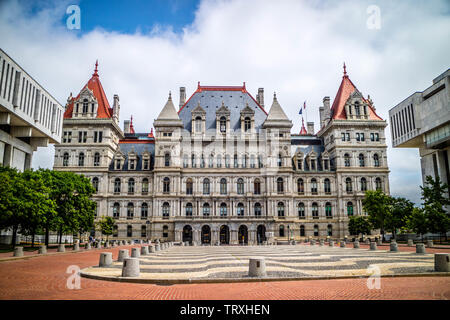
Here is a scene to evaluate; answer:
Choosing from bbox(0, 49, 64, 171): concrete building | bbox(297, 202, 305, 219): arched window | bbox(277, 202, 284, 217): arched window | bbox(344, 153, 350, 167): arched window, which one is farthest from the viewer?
bbox(344, 153, 350, 167): arched window

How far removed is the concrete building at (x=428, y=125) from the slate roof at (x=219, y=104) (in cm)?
2704

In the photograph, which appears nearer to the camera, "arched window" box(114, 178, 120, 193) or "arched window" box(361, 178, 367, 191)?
"arched window" box(114, 178, 120, 193)

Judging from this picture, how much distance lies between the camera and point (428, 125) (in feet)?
184

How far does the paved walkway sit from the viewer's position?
11250mm

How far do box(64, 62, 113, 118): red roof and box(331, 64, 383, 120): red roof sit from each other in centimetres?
4779

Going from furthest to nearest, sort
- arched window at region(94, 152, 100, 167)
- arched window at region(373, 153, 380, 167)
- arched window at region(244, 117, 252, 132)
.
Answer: arched window at region(244, 117, 252, 132)
arched window at region(373, 153, 380, 167)
arched window at region(94, 152, 100, 167)

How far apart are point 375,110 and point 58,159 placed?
6715 cm

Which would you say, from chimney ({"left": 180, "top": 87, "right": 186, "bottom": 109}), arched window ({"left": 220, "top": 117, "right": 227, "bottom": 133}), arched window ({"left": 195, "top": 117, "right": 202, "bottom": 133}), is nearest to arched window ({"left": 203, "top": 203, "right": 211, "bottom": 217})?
arched window ({"left": 195, "top": 117, "right": 202, "bottom": 133})

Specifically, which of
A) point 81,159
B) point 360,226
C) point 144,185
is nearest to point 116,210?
point 144,185

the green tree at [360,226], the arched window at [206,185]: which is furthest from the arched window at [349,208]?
the arched window at [206,185]

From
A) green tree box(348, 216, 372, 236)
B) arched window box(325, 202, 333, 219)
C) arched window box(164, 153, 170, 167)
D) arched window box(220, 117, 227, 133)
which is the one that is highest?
arched window box(220, 117, 227, 133)

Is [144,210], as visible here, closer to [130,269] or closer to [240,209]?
[240,209]

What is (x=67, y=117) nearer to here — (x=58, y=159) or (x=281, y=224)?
(x=58, y=159)

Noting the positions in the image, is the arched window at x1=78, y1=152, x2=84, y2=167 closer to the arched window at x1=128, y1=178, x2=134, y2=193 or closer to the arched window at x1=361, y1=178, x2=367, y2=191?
the arched window at x1=128, y1=178, x2=134, y2=193
